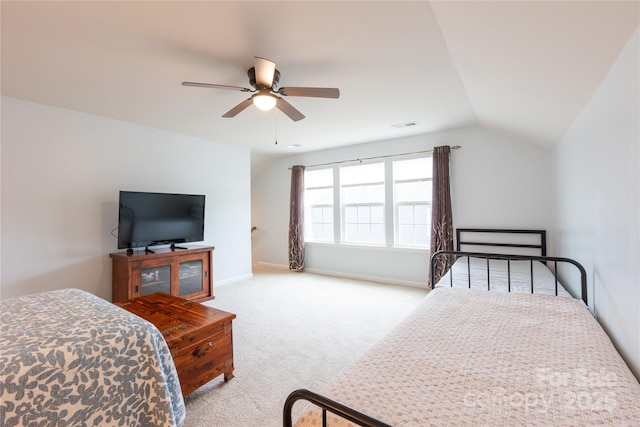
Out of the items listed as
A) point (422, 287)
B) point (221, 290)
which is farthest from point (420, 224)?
point (221, 290)

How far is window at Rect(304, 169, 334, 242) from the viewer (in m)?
5.60

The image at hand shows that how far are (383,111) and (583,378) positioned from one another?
294cm

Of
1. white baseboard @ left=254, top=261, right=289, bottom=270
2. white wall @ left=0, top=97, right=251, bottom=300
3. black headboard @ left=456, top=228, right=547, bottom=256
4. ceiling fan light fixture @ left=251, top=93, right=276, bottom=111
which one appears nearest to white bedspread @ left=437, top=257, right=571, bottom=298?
black headboard @ left=456, top=228, right=547, bottom=256

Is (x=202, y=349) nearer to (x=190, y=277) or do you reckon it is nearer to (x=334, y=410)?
(x=334, y=410)

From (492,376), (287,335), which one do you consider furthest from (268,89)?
(287,335)

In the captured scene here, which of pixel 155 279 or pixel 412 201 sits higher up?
pixel 412 201

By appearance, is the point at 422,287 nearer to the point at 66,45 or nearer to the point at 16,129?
the point at 66,45

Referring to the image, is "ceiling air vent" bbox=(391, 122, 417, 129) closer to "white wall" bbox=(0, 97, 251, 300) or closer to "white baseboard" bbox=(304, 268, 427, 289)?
"white baseboard" bbox=(304, 268, 427, 289)

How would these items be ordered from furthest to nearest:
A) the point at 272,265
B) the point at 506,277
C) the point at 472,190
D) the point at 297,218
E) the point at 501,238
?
the point at 272,265, the point at 297,218, the point at 472,190, the point at 501,238, the point at 506,277

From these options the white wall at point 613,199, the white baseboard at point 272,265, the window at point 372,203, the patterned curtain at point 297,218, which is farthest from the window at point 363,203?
the white wall at point 613,199

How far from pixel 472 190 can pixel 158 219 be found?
4424mm

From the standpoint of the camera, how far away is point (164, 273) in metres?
3.58

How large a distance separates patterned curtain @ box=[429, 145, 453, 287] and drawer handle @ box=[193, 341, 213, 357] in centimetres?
328

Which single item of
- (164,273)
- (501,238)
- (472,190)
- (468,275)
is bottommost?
(164,273)
